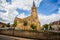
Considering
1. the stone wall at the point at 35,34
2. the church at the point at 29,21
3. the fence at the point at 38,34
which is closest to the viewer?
the fence at the point at 38,34

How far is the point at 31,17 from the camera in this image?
151125mm

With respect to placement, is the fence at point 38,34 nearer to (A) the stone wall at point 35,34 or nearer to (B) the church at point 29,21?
(A) the stone wall at point 35,34

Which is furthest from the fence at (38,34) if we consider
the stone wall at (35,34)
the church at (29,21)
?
the church at (29,21)

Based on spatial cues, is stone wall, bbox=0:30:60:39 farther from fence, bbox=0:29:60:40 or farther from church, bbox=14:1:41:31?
church, bbox=14:1:41:31

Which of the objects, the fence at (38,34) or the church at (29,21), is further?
the church at (29,21)

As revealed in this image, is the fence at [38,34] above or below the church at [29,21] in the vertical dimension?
below

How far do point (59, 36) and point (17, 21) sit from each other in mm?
137222

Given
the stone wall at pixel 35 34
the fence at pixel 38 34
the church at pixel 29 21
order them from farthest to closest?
the church at pixel 29 21
the stone wall at pixel 35 34
the fence at pixel 38 34

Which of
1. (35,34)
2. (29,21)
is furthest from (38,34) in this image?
(29,21)

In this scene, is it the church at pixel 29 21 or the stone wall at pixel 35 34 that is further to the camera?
the church at pixel 29 21

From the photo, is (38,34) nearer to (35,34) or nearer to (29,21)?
(35,34)

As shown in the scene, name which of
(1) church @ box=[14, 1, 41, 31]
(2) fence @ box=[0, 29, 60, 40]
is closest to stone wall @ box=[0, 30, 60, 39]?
(2) fence @ box=[0, 29, 60, 40]

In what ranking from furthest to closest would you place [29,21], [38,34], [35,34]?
[29,21], [35,34], [38,34]

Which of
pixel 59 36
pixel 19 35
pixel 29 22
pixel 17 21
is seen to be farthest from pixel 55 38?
pixel 17 21
